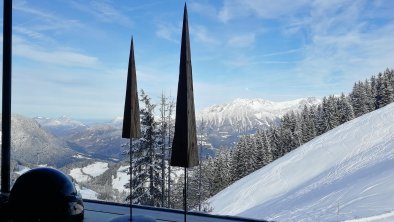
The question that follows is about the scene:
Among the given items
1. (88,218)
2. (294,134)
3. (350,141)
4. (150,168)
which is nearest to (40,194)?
(88,218)

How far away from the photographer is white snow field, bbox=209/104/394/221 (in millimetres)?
Result: 19391

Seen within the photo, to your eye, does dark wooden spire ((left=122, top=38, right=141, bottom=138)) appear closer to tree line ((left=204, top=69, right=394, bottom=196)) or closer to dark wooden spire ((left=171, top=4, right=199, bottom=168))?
dark wooden spire ((left=171, top=4, right=199, bottom=168))

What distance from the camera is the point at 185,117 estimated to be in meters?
3.31

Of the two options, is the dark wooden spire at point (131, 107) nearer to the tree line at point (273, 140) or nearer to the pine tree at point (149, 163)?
the pine tree at point (149, 163)

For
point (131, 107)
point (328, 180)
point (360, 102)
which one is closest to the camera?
point (131, 107)

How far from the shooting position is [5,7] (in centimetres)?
510

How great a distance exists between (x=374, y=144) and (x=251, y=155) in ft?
63.4

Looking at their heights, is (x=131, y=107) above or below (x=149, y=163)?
above

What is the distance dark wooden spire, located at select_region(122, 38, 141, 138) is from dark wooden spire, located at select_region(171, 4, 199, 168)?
100cm

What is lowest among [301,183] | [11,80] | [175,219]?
[301,183]

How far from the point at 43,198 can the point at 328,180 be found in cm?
3141

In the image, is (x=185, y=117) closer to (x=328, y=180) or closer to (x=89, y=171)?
(x=328, y=180)

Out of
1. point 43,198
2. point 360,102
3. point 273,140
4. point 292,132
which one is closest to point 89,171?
point 273,140

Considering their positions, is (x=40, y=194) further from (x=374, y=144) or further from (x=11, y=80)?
(x=374, y=144)
